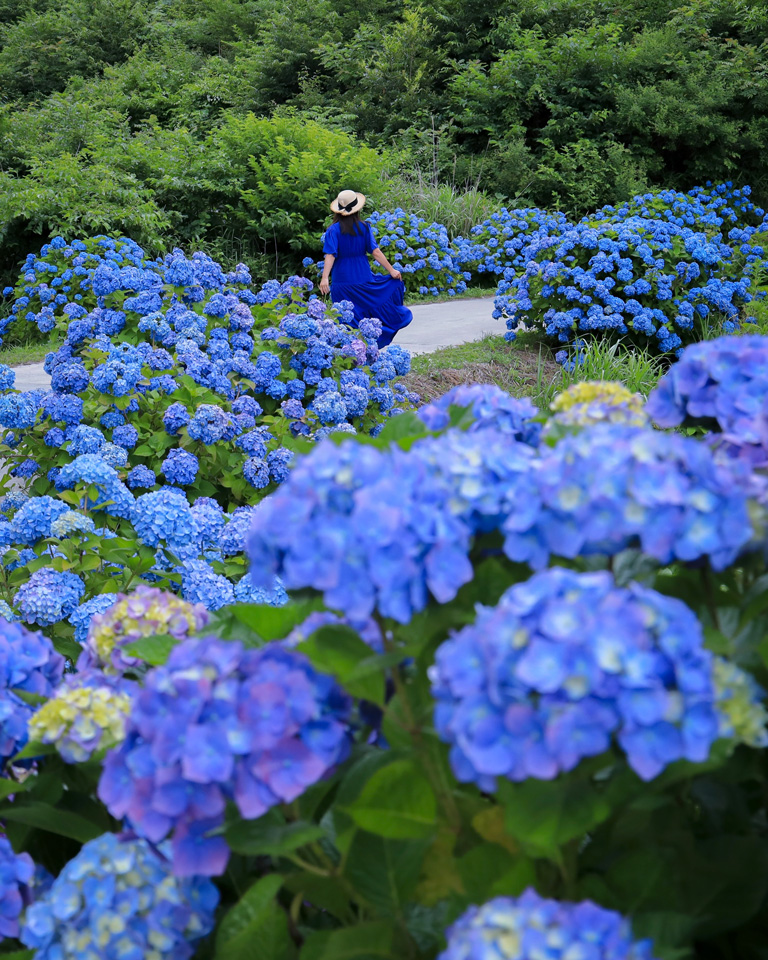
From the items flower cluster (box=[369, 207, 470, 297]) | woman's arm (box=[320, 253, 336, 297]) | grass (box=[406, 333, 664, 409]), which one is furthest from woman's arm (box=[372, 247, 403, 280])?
flower cluster (box=[369, 207, 470, 297])

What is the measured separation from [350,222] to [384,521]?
Result: 6.09 m

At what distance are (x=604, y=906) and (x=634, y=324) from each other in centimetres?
595

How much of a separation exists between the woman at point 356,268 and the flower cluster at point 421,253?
11.5 feet

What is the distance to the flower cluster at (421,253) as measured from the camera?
10.2 m

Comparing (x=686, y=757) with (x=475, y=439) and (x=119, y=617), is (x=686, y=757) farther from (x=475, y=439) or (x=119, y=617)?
(x=119, y=617)

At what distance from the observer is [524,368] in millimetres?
6285

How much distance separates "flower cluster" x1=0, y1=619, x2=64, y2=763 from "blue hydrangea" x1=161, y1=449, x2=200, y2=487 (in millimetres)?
1893

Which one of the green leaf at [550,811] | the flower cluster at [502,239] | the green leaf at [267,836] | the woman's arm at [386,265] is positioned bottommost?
the flower cluster at [502,239]

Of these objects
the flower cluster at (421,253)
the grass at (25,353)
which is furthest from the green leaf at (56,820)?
the flower cluster at (421,253)

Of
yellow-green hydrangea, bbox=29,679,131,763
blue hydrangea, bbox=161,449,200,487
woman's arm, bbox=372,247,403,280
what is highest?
yellow-green hydrangea, bbox=29,679,131,763

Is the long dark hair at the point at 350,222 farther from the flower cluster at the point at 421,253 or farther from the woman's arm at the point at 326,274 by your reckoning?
the flower cluster at the point at 421,253

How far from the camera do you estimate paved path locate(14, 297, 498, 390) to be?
6.45 meters

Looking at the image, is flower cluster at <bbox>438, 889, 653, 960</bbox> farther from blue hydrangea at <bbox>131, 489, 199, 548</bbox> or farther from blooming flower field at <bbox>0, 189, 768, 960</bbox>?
blue hydrangea at <bbox>131, 489, 199, 548</bbox>

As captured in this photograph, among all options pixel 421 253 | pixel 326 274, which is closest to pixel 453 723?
pixel 326 274
